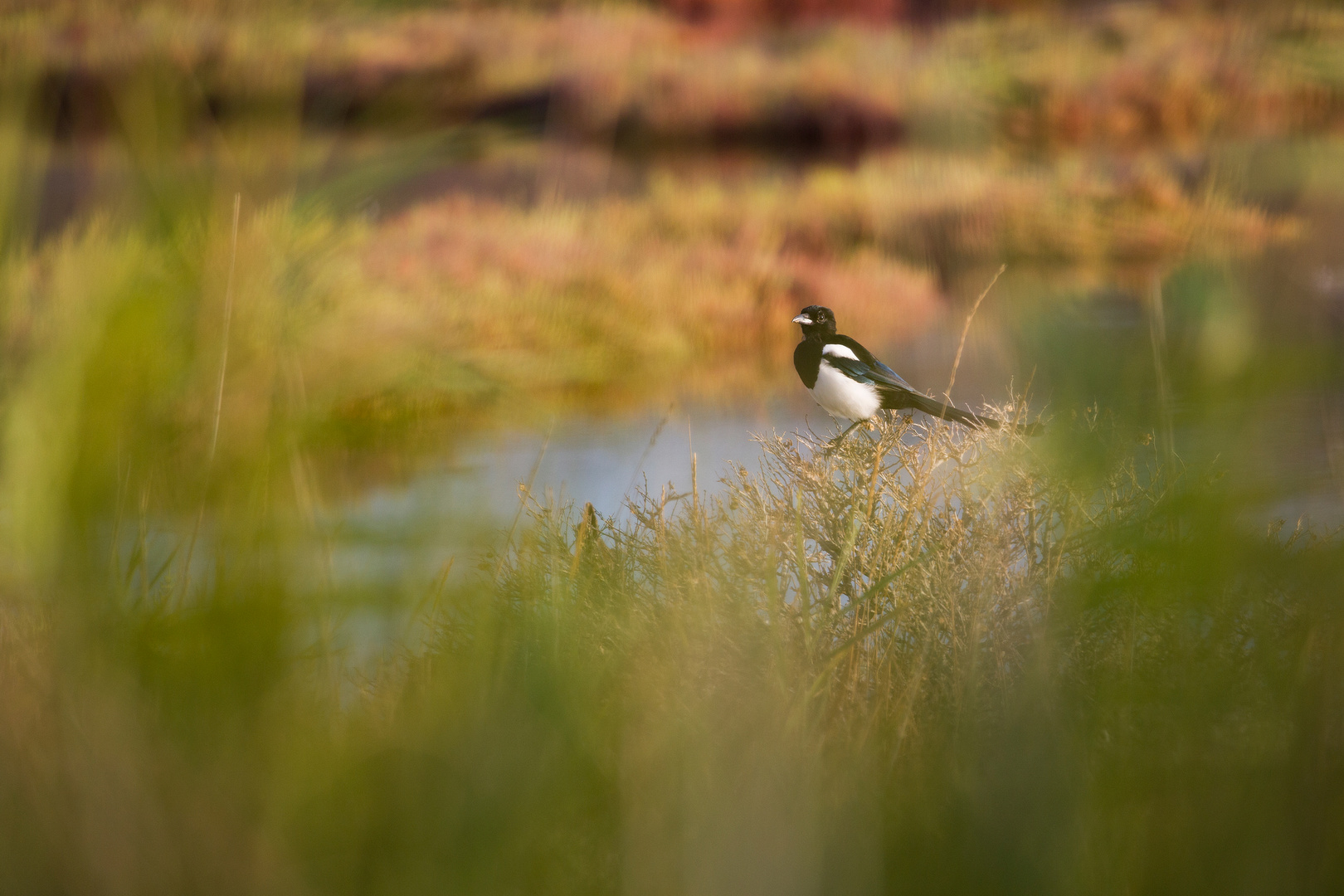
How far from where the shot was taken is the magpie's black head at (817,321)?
312 cm

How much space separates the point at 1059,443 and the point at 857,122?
4.28 m

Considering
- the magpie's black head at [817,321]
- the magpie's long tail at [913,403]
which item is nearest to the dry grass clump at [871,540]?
the magpie's long tail at [913,403]

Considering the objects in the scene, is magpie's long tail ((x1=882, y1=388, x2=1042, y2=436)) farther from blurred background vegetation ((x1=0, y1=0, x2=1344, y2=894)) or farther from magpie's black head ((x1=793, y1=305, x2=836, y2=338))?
blurred background vegetation ((x1=0, y1=0, x2=1344, y2=894))

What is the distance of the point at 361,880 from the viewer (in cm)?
47

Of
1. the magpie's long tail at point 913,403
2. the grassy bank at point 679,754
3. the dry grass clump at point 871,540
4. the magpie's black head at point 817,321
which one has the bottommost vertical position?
the grassy bank at point 679,754

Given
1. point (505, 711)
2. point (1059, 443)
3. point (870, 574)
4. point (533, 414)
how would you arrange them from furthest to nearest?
point (870, 574), point (533, 414), point (505, 711), point (1059, 443)

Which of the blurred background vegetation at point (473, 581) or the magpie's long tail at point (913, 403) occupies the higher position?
Answer: the magpie's long tail at point (913, 403)

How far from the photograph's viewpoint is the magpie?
2664 mm

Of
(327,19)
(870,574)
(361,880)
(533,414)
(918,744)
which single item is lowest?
(361,880)

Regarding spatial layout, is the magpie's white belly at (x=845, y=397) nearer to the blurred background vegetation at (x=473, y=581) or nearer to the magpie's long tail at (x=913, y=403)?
the magpie's long tail at (x=913, y=403)

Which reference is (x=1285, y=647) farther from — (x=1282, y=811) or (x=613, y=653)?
(x=613, y=653)

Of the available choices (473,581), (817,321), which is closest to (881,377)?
(817,321)

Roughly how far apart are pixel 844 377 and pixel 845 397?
0.12 meters

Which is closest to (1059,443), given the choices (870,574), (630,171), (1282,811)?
(1282,811)
